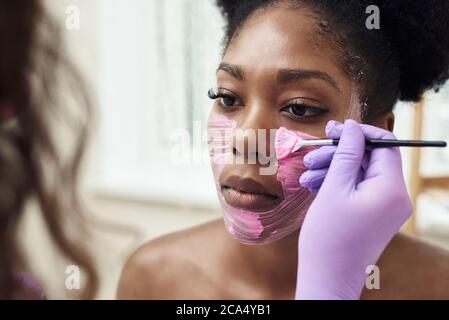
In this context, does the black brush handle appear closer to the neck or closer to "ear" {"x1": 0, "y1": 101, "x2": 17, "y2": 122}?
the neck

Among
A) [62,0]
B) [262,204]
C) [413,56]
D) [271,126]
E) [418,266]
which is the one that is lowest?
[418,266]

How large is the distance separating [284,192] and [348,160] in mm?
144

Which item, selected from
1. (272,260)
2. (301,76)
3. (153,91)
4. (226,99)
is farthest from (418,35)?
(153,91)

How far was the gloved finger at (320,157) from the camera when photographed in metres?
0.72

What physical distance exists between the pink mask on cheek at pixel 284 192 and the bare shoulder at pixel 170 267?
152 mm

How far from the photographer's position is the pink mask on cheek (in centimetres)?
78

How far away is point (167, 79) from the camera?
3.49 ft

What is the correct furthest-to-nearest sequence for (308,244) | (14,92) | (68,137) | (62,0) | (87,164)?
(87,164)
(68,137)
(62,0)
(308,244)
(14,92)

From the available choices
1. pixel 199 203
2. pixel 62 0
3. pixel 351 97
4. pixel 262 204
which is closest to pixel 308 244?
pixel 262 204

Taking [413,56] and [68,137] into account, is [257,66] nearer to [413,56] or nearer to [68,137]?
[413,56]

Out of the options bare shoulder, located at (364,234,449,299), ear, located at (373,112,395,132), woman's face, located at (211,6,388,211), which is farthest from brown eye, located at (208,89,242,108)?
bare shoulder, located at (364,234,449,299)

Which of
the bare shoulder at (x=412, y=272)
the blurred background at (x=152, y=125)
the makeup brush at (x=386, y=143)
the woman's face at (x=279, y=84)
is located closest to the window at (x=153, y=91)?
the blurred background at (x=152, y=125)

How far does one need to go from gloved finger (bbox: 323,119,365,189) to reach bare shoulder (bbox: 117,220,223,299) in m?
0.35

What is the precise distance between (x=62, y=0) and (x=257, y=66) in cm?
38
